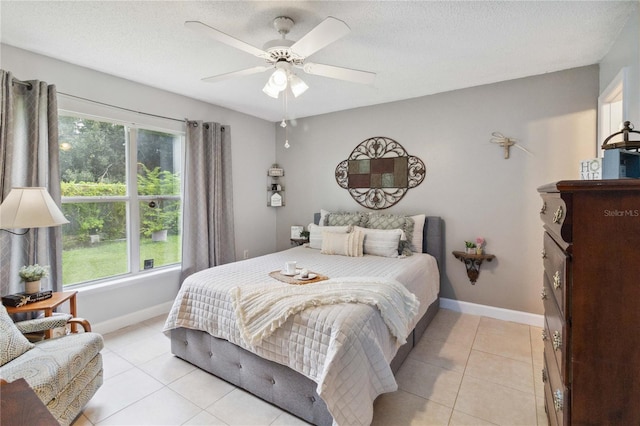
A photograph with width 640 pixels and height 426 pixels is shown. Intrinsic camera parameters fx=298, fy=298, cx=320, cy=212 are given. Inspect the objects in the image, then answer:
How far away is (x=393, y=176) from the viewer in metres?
3.86

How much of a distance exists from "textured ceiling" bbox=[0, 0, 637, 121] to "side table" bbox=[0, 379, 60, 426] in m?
2.08

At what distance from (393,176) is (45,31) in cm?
351

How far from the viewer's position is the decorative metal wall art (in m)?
3.77

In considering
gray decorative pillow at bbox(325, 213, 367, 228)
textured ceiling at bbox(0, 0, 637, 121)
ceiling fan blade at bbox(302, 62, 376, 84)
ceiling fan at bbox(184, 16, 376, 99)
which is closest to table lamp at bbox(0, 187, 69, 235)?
textured ceiling at bbox(0, 0, 637, 121)

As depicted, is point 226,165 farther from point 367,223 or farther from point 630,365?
point 630,365

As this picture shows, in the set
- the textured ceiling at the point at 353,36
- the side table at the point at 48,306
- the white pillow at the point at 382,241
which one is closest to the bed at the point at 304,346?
the white pillow at the point at 382,241

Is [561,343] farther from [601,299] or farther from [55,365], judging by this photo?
[55,365]

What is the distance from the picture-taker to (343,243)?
3.40 meters

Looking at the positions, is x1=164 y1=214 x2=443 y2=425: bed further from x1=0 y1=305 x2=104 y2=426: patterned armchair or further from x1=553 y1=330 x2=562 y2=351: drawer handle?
x1=553 y1=330 x2=562 y2=351: drawer handle

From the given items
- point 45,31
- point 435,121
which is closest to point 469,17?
point 435,121

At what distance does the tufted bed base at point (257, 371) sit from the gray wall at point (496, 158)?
4.64 feet

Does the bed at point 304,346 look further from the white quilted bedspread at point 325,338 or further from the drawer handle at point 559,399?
the drawer handle at point 559,399

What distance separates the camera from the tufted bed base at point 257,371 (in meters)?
1.76

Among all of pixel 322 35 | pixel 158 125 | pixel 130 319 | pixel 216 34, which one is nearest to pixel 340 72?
pixel 322 35
